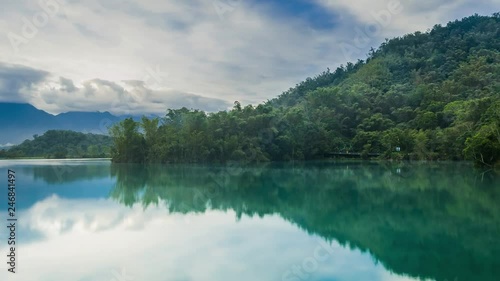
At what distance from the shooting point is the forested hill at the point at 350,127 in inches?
1332

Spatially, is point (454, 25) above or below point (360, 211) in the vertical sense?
above

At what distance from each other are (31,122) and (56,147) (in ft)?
78.5

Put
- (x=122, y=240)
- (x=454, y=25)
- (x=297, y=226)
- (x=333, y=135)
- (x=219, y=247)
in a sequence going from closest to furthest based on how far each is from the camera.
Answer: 1. (x=219, y=247)
2. (x=122, y=240)
3. (x=297, y=226)
4. (x=333, y=135)
5. (x=454, y=25)

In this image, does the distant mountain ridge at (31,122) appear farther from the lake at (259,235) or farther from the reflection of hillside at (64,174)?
the lake at (259,235)

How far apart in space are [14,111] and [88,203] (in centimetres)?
7034

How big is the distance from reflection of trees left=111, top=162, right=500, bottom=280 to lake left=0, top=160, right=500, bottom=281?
3cm

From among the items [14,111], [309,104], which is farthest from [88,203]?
[14,111]

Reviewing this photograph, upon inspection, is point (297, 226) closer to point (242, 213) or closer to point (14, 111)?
point (242, 213)

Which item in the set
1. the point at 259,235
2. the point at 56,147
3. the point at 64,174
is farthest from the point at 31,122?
the point at 259,235

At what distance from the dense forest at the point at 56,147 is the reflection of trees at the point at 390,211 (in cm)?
4071

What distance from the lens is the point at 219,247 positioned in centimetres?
729
